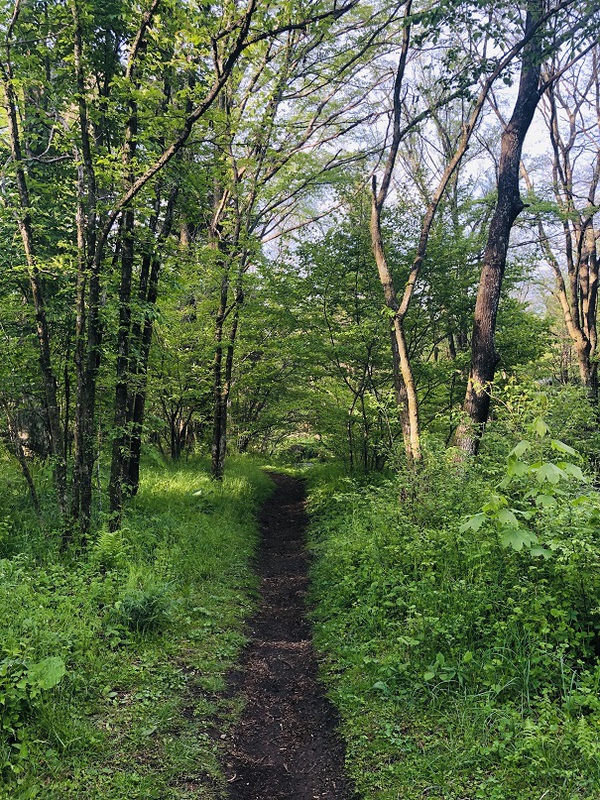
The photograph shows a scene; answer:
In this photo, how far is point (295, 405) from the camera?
13.9 meters

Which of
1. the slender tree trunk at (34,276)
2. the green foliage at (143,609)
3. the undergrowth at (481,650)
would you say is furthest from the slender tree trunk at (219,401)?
the green foliage at (143,609)

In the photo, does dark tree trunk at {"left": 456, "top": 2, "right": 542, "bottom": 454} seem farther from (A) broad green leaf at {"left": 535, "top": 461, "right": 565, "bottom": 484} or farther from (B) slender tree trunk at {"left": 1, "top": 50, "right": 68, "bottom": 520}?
(B) slender tree trunk at {"left": 1, "top": 50, "right": 68, "bottom": 520}

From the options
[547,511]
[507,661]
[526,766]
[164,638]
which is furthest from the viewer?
[164,638]

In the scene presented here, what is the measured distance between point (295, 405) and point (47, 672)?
10979 mm

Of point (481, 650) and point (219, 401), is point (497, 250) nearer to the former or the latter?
point (481, 650)

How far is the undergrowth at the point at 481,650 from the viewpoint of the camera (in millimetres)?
2686

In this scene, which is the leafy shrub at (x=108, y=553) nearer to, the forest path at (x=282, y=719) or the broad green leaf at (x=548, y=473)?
the forest path at (x=282, y=719)

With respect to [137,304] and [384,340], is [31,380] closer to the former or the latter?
[137,304]

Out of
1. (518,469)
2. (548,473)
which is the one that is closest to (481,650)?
(518,469)

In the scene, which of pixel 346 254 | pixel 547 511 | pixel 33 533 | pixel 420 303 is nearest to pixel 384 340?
pixel 420 303

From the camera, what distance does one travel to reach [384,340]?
1044 centimetres

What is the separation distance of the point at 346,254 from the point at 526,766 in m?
9.79

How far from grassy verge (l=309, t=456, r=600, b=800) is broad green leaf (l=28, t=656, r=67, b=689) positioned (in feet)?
6.88

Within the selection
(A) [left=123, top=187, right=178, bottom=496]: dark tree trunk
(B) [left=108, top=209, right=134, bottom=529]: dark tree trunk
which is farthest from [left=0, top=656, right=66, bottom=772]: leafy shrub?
(A) [left=123, top=187, right=178, bottom=496]: dark tree trunk
